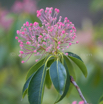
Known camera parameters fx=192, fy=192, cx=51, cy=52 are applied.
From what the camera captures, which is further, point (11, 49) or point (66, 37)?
point (11, 49)

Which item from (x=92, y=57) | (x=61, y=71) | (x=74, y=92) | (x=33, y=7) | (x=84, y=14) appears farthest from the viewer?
(x=84, y=14)

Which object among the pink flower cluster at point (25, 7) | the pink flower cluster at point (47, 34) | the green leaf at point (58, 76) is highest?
the pink flower cluster at point (25, 7)

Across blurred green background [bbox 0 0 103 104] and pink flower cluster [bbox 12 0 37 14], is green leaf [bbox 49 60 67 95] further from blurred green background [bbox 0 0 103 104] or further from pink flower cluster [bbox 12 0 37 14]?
pink flower cluster [bbox 12 0 37 14]

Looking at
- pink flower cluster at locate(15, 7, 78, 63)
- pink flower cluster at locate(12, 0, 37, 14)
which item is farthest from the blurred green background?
pink flower cluster at locate(15, 7, 78, 63)

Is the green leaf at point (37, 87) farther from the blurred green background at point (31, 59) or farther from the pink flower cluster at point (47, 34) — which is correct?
the blurred green background at point (31, 59)

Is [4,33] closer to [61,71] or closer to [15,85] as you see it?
[15,85]

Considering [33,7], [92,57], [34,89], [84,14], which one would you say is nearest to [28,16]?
[33,7]

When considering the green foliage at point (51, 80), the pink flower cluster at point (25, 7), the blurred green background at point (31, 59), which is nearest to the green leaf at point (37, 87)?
the green foliage at point (51, 80)
